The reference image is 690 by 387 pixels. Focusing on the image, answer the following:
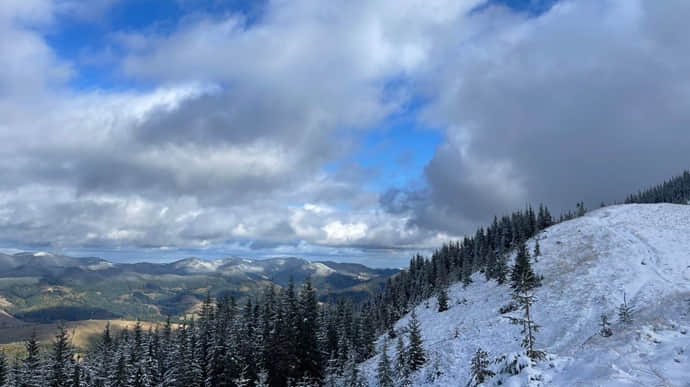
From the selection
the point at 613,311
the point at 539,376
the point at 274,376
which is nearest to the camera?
the point at 539,376

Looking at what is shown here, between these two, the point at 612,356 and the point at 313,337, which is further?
the point at 313,337

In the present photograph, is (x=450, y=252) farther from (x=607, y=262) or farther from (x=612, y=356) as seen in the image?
(x=612, y=356)

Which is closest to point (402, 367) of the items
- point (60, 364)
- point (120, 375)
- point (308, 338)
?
point (308, 338)

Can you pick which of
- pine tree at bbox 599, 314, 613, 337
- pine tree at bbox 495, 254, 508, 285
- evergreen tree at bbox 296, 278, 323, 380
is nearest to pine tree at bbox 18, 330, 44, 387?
evergreen tree at bbox 296, 278, 323, 380

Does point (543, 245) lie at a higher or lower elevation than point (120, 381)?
higher

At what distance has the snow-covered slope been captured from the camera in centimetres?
1675

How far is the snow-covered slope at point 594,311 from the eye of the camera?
16750 mm

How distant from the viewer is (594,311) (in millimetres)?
43156

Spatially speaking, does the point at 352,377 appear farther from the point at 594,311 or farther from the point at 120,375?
the point at 120,375

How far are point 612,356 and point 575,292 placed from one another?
3947 centimetres

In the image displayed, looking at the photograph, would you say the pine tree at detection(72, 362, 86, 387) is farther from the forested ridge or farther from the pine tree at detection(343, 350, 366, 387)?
the pine tree at detection(343, 350, 366, 387)

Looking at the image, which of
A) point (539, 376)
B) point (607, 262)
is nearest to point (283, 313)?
point (539, 376)

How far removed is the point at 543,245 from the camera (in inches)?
3125

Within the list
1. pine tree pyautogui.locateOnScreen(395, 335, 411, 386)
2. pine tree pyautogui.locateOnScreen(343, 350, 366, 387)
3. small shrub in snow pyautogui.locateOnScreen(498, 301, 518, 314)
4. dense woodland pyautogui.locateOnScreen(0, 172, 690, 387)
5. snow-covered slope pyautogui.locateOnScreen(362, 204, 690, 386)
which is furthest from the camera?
small shrub in snow pyautogui.locateOnScreen(498, 301, 518, 314)
